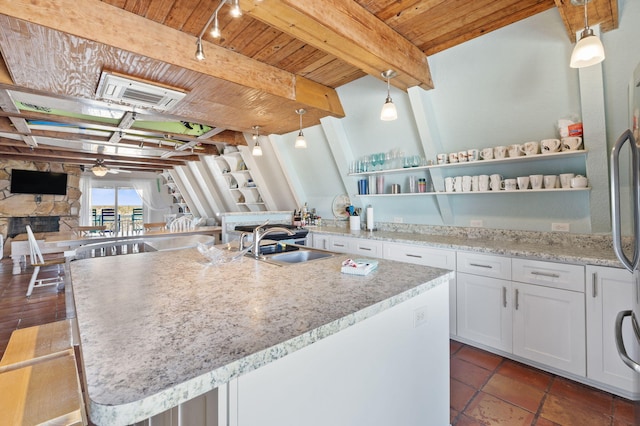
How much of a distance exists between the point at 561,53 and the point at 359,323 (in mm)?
2390

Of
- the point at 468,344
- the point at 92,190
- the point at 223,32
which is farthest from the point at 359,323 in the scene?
the point at 92,190

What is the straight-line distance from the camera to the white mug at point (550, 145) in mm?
2180

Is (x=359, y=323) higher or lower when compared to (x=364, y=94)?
lower

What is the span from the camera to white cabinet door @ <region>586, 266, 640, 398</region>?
1755 mm

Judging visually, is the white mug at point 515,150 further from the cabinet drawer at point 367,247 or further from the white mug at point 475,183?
the cabinet drawer at point 367,247

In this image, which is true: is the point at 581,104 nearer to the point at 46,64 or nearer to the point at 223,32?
the point at 223,32

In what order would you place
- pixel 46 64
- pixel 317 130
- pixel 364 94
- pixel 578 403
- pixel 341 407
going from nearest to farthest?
pixel 341 407
pixel 578 403
pixel 46 64
pixel 364 94
pixel 317 130

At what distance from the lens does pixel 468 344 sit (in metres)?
2.51

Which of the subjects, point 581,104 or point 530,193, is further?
point 530,193

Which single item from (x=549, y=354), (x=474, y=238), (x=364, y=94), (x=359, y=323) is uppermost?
(x=364, y=94)

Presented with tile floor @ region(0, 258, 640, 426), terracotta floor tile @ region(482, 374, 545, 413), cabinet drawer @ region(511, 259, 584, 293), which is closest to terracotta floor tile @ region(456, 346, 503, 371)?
tile floor @ region(0, 258, 640, 426)

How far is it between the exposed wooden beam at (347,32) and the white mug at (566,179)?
52.5 inches

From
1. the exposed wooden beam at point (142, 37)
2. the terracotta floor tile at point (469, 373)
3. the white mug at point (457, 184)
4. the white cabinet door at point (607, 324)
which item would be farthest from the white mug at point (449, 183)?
the exposed wooden beam at point (142, 37)

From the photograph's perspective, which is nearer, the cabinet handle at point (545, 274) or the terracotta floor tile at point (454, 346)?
the cabinet handle at point (545, 274)
